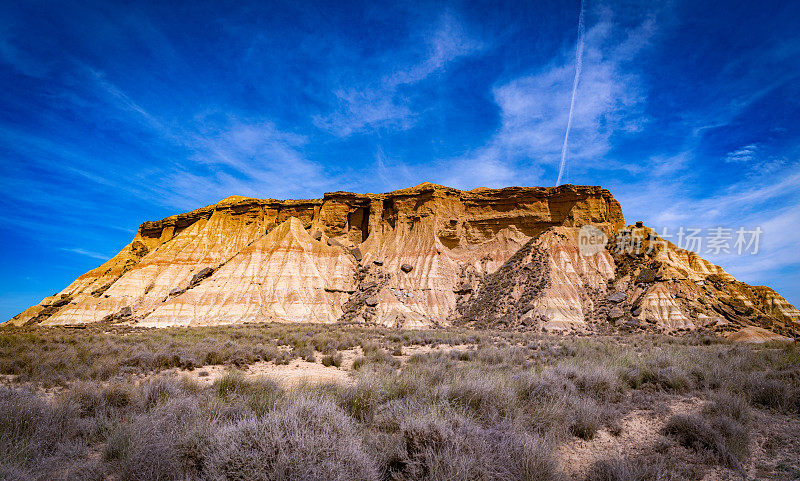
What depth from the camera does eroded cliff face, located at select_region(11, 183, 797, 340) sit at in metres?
32.5

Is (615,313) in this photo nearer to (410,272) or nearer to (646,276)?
(646,276)

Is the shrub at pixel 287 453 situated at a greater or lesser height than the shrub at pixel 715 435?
greater

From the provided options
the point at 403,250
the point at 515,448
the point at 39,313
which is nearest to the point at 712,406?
the point at 515,448

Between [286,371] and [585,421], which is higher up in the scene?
[585,421]

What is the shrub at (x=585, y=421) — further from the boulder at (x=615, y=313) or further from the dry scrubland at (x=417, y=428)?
the boulder at (x=615, y=313)

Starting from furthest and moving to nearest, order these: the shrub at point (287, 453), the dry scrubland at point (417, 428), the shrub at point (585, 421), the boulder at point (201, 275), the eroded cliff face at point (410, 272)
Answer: the boulder at point (201, 275) → the eroded cliff face at point (410, 272) → the shrub at point (585, 421) → the dry scrubland at point (417, 428) → the shrub at point (287, 453)

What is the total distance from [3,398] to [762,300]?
56.1 meters

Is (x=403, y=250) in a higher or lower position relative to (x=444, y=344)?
higher

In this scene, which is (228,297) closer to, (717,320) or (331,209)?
(331,209)

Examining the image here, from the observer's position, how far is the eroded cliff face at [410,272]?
3250 cm

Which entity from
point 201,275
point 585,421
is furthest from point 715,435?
point 201,275

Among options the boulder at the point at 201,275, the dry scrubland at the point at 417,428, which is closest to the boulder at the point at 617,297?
the dry scrubland at the point at 417,428

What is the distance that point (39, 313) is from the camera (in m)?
45.6

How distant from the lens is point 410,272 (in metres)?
41.3
